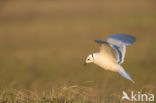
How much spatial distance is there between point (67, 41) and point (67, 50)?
5.92 feet

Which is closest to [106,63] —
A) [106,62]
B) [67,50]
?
[106,62]

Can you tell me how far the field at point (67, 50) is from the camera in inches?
208

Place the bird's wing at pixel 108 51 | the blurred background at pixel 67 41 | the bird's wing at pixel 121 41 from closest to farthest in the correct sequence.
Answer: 1. the bird's wing at pixel 108 51
2. the bird's wing at pixel 121 41
3. the blurred background at pixel 67 41

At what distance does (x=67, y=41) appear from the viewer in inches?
571

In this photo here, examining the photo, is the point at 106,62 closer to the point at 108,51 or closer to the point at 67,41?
Answer: the point at 108,51

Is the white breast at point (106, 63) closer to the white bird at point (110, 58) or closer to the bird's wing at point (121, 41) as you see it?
the white bird at point (110, 58)

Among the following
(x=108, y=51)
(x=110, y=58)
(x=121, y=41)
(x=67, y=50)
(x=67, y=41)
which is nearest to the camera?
(x=108, y=51)

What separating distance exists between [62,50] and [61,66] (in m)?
Result: 2.15

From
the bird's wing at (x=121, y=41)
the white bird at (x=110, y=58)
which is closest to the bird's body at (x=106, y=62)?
the white bird at (x=110, y=58)

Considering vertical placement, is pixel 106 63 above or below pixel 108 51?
below

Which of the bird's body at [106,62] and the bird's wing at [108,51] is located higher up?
the bird's wing at [108,51]

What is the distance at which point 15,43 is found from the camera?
1491 cm

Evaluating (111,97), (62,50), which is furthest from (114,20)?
(111,97)

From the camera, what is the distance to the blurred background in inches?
364
